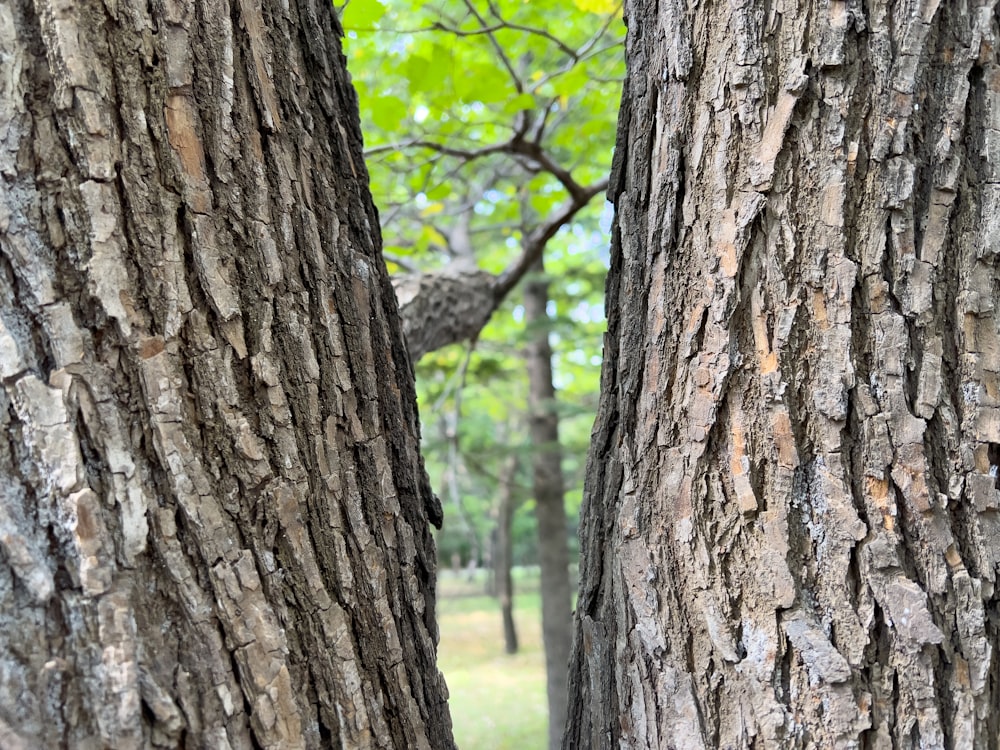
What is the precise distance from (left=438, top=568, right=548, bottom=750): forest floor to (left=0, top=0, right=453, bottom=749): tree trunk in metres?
8.06

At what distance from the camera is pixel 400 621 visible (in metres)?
1.09

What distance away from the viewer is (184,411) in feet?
3.02

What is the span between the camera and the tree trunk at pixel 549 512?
6172 mm

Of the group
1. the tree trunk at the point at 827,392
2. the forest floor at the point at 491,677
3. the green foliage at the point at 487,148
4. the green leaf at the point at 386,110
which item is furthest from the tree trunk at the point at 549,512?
the tree trunk at the point at 827,392

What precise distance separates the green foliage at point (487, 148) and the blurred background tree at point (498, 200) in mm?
17

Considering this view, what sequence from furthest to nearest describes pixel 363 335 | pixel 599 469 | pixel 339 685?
pixel 599 469, pixel 363 335, pixel 339 685

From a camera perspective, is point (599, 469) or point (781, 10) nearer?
point (781, 10)

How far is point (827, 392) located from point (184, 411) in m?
0.90

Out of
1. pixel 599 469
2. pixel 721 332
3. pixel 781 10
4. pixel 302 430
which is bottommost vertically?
pixel 599 469

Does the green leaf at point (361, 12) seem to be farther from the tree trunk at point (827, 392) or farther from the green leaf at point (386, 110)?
the tree trunk at point (827, 392)

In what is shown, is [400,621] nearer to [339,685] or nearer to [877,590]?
[339,685]

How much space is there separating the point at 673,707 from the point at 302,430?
2.28 ft

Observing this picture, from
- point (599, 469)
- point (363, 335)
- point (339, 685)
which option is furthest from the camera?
point (599, 469)

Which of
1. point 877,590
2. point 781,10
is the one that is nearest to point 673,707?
point 877,590
